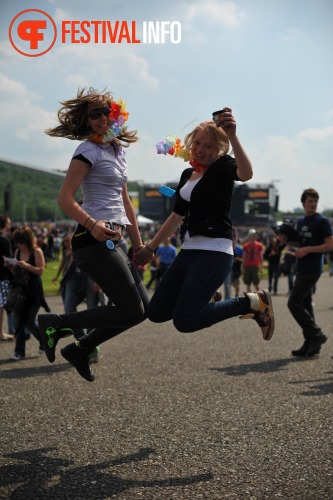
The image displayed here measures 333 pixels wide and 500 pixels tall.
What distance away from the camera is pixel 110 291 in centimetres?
435

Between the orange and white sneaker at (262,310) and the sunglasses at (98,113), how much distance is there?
1512 millimetres

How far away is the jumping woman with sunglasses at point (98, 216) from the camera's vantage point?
4.23 meters

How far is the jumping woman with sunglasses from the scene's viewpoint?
4230mm

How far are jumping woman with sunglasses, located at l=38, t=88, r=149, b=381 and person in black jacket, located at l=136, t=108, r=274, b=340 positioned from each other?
24 centimetres

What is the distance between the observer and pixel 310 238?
8141 millimetres

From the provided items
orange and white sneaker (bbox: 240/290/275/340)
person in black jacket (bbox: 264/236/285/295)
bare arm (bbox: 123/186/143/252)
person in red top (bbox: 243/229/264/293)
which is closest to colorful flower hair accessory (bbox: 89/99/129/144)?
bare arm (bbox: 123/186/143/252)

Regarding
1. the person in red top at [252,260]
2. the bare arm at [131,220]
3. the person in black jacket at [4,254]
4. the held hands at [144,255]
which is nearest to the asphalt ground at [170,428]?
the held hands at [144,255]

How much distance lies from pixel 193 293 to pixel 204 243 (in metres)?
0.33

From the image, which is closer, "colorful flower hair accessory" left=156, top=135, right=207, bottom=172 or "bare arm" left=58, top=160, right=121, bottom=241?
"bare arm" left=58, top=160, right=121, bottom=241

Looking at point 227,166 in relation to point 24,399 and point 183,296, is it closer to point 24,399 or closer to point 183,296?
point 183,296

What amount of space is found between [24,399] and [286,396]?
214cm

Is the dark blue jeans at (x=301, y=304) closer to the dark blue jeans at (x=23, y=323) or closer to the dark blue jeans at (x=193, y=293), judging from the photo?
the dark blue jeans at (x=23, y=323)

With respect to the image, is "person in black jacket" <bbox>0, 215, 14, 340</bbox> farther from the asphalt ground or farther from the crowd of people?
the crowd of people

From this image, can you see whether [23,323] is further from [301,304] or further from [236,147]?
[236,147]
